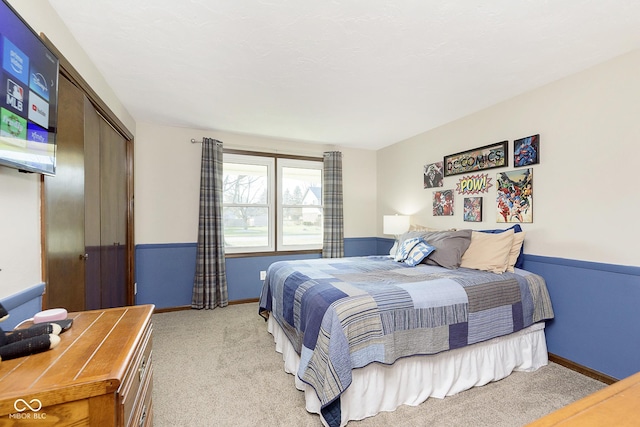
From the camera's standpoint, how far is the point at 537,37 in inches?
72.9

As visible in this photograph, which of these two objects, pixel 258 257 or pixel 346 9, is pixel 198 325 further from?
pixel 346 9

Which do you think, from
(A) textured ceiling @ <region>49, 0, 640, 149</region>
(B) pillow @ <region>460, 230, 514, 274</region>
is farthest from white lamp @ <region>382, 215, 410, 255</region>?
(A) textured ceiling @ <region>49, 0, 640, 149</region>

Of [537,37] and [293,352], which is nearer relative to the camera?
[537,37]

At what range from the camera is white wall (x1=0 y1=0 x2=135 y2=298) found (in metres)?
1.19

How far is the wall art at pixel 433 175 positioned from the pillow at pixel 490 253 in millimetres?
1097

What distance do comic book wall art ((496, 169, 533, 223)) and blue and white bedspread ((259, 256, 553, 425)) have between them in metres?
0.58

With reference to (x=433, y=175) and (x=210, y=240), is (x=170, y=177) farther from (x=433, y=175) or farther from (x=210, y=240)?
(x=433, y=175)

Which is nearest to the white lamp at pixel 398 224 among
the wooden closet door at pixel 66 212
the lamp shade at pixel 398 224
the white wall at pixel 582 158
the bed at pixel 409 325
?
the lamp shade at pixel 398 224

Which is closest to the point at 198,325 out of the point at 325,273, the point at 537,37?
the point at 325,273

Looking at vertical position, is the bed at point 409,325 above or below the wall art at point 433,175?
below

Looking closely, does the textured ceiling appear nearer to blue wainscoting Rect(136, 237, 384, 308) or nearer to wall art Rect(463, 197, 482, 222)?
wall art Rect(463, 197, 482, 222)

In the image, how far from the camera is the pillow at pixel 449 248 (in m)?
2.66

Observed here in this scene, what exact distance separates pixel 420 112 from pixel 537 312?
7.28ft

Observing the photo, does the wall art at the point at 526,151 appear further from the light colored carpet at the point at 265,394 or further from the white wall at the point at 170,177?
the white wall at the point at 170,177
